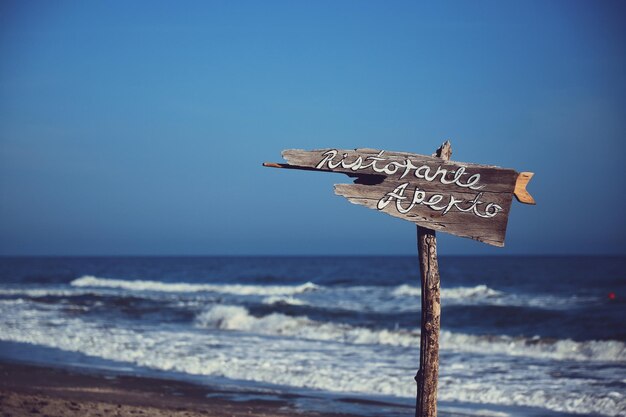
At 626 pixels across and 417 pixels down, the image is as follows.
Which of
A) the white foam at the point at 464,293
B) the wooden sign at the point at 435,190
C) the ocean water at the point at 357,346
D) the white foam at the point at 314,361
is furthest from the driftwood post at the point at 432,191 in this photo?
the white foam at the point at 464,293

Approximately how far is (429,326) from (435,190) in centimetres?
101

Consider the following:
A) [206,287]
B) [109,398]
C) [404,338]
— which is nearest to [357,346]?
[404,338]

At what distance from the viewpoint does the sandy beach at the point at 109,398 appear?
26.7ft

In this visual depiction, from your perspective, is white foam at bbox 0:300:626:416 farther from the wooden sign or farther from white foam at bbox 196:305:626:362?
the wooden sign

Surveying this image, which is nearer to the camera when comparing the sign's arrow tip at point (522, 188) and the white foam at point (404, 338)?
the sign's arrow tip at point (522, 188)

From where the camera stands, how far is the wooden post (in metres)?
4.61

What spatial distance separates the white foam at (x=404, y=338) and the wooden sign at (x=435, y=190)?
10.8 metres

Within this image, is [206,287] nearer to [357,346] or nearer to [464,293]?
[464,293]

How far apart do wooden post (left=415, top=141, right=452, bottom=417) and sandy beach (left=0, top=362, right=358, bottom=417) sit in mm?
4438

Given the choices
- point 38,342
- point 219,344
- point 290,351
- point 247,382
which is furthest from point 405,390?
point 38,342

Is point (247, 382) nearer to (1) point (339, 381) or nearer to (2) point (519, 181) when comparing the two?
(1) point (339, 381)

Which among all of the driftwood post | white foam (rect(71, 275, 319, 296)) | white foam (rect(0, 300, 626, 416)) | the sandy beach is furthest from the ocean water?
white foam (rect(71, 275, 319, 296))

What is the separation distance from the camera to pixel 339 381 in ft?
35.9

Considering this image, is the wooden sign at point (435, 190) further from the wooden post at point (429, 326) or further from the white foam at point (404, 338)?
the white foam at point (404, 338)
